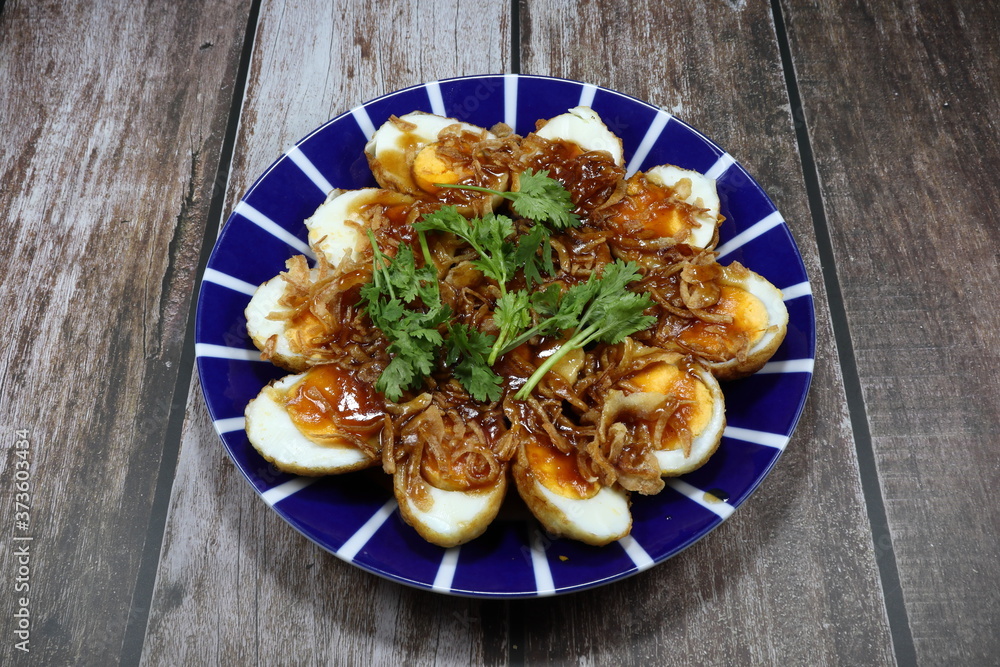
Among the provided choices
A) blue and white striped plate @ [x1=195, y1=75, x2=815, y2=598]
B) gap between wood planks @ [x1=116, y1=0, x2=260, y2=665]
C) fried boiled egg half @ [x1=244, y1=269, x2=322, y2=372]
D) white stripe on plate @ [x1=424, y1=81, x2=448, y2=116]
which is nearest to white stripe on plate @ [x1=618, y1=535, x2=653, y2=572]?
blue and white striped plate @ [x1=195, y1=75, x2=815, y2=598]

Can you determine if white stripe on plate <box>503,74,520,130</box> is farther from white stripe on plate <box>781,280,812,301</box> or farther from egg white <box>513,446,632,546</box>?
egg white <box>513,446,632,546</box>

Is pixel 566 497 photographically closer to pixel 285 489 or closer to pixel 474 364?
pixel 474 364

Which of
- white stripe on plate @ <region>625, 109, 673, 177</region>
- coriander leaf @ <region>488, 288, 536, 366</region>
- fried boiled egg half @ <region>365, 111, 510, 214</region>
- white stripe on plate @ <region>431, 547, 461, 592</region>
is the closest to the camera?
white stripe on plate @ <region>431, 547, 461, 592</region>

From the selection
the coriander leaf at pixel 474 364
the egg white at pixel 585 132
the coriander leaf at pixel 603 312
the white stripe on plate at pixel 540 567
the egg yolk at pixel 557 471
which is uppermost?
the egg white at pixel 585 132

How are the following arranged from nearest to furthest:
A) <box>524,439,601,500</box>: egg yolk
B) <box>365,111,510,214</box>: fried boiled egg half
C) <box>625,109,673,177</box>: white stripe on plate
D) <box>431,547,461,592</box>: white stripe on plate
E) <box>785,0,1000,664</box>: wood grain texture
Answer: <box>431,547,461,592</box>: white stripe on plate → <box>524,439,601,500</box>: egg yolk → <box>785,0,1000,664</box>: wood grain texture → <box>365,111,510,214</box>: fried boiled egg half → <box>625,109,673,177</box>: white stripe on plate

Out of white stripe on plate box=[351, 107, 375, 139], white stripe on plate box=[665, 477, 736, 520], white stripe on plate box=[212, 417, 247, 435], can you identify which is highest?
white stripe on plate box=[351, 107, 375, 139]

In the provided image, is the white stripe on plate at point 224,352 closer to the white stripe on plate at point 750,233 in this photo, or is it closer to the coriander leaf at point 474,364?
the coriander leaf at point 474,364

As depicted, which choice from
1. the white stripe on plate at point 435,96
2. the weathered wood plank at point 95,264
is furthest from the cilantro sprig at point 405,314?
the weathered wood plank at point 95,264
